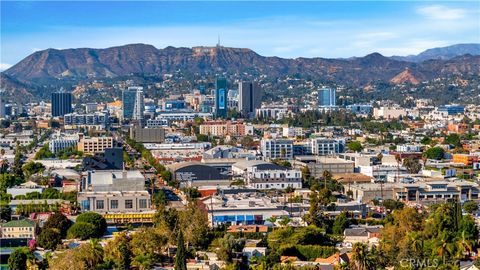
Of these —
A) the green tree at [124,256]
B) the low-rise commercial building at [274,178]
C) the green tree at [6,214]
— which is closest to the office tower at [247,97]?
the low-rise commercial building at [274,178]

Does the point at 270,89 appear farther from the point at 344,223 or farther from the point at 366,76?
the point at 344,223

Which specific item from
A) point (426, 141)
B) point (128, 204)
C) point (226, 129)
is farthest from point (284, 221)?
point (226, 129)

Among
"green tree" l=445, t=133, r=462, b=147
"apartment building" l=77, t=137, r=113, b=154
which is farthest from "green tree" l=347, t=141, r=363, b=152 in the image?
"apartment building" l=77, t=137, r=113, b=154

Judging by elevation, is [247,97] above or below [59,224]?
above

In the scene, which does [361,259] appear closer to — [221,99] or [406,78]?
[221,99]

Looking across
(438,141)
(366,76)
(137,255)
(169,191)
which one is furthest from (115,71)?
(137,255)

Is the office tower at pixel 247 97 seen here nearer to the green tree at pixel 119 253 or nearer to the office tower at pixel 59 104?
the office tower at pixel 59 104
